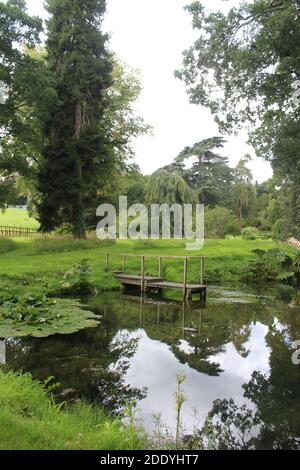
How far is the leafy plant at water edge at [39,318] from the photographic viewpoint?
10.2 metres

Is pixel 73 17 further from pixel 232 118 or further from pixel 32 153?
pixel 232 118

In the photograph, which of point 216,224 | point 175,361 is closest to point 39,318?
point 175,361

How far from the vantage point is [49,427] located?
4883 millimetres

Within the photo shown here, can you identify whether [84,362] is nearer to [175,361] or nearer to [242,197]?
[175,361]

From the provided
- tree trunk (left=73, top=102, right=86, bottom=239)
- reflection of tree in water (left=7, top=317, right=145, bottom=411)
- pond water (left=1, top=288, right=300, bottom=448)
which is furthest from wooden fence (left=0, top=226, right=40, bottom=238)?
reflection of tree in water (left=7, top=317, right=145, bottom=411)

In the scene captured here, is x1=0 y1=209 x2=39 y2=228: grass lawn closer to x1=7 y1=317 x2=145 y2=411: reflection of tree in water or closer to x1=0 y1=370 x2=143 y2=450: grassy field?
x1=7 y1=317 x2=145 y2=411: reflection of tree in water

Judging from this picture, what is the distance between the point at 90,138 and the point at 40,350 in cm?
1889

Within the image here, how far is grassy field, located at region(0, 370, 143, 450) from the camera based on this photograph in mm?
4395

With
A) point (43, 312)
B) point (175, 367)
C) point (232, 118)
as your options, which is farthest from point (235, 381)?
point (232, 118)

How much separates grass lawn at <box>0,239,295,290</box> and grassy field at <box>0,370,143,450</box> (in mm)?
10707

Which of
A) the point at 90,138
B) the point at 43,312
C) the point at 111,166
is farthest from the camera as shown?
the point at 111,166

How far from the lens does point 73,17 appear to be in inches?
1037

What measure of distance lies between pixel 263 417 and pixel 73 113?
81.1 ft
